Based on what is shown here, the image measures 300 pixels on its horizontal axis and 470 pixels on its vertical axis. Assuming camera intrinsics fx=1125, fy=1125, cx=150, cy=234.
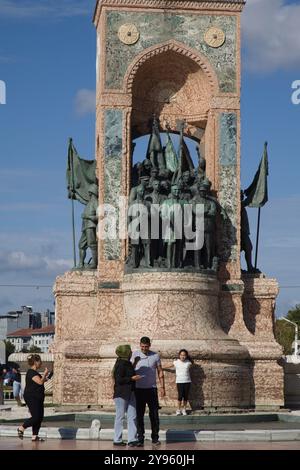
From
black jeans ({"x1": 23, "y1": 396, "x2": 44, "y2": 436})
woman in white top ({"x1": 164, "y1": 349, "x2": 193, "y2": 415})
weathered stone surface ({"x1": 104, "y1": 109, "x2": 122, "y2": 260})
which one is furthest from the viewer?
weathered stone surface ({"x1": 104, "y1": 109, "x2": 122, "y2": 260})

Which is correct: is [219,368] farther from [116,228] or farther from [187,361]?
[116,228]

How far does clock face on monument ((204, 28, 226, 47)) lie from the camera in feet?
106

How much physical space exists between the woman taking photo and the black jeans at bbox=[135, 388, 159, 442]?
1.81 metres

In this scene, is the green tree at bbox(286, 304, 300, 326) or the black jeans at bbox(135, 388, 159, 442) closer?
the black jeans at bbox(135, 388, 159, 442)

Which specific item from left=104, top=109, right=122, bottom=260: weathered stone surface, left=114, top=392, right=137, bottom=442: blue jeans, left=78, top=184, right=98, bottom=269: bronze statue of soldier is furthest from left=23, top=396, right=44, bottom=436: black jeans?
left=78, top=184, right=98, bottom=269: bronze statue of soldier

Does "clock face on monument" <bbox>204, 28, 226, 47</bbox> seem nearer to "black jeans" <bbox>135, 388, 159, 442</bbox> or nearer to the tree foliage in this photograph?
"black jeans" <bbox>135, 388, 159, 442</bbox>

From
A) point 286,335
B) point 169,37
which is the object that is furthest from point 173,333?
point 286,335

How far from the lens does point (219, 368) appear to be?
28891 mm

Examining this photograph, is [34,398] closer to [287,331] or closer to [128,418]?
[128,418]

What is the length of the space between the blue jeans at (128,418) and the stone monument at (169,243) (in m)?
7.79

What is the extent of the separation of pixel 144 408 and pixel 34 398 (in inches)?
81.1
